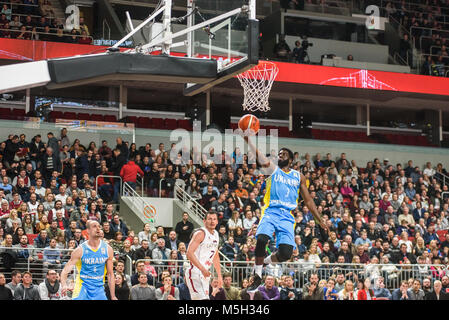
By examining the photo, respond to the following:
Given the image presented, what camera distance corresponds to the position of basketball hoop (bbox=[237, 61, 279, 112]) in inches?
793

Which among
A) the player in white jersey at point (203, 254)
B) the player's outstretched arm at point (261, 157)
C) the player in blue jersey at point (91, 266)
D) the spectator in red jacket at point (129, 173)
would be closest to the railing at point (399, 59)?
the spectator in red jacket at point (129, 173)

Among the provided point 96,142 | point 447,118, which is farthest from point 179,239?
point 447,118

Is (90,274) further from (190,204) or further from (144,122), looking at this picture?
(144,122)

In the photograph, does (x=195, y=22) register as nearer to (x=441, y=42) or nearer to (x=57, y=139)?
(x=57, y=139)

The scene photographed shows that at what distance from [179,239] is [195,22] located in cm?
751

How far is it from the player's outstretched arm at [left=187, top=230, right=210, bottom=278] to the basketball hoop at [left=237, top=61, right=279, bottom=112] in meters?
9.11

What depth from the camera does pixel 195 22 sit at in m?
12.7

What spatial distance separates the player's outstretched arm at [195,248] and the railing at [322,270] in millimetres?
5276

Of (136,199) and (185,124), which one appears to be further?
(185,124)

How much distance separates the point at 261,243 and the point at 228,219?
8.87m

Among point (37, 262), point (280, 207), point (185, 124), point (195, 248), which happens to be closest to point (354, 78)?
point (185, 124)

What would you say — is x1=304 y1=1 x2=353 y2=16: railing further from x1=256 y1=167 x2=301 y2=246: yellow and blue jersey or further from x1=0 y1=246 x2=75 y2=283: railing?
x1=256 y1=167 x2=301 y2=246: yellow and blue jersey

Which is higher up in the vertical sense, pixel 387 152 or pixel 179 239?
pixel 387 152

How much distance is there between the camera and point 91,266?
1025 cm
